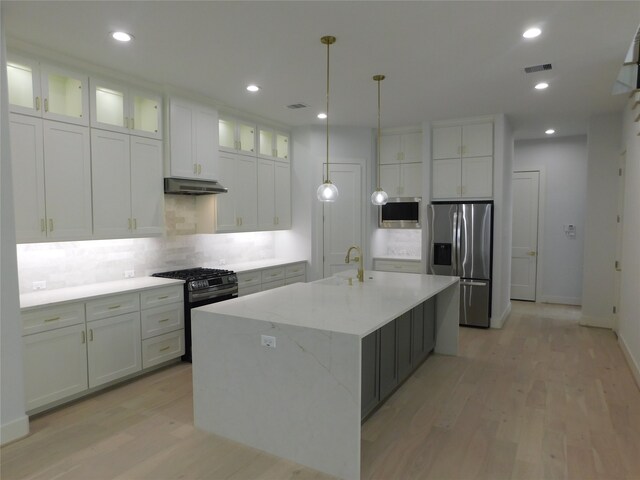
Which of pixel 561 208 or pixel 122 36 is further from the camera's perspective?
pixel 561 208

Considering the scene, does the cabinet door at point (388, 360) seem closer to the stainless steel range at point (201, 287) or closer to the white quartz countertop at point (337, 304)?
A: the white quartz countertop at point (337, 304)

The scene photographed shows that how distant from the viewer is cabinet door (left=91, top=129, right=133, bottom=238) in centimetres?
375

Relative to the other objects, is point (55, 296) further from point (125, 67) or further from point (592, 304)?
point (592, 304)

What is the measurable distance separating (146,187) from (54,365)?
70.9 inches

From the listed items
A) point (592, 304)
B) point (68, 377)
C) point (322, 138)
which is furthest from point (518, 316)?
point (68, 377)

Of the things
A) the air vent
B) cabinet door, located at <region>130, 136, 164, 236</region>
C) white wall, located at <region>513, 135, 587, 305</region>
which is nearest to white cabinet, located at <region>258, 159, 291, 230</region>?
cabinet door, located at <region>130, 136, 164, 236</region>

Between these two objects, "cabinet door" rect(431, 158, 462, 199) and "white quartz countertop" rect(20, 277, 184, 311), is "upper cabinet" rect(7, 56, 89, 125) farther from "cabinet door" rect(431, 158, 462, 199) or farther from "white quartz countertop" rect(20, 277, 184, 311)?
"cabinet door" rect(431, 158, 462, 199)

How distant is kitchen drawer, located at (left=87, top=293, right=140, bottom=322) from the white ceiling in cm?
204

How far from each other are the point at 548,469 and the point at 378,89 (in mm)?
3564

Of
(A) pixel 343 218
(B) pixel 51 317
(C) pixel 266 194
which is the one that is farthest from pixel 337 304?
(A) pixel 343 218

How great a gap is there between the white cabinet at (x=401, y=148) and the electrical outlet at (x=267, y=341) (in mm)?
4388

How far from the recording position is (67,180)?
3.53 meters

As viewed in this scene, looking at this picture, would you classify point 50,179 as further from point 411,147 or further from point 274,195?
point 411,147

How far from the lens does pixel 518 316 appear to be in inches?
250
